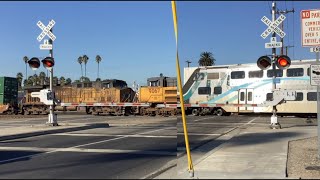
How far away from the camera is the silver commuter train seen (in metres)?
30.0

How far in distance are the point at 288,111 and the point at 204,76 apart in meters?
7.64

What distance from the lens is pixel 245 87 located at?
32.8m

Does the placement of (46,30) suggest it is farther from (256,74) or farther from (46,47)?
(256,74)

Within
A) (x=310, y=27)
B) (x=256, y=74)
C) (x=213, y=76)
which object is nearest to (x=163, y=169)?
(x=310, y=27)

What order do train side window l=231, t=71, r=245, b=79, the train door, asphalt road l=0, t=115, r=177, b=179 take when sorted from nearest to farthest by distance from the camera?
asphalt road l=0, t=115, r=177, b=179 < the train door < train side window l=231, t=71, r=245, b=79

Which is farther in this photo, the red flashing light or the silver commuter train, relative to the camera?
the silver commuter train

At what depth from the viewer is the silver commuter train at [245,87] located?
1183 inches

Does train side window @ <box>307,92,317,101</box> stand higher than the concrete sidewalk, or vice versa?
train side window @ <box>307,92,317,101</box>

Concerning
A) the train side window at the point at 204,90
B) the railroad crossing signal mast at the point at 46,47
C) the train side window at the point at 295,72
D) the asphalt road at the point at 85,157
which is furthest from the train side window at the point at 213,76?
the asphalt road at the point at 85,157

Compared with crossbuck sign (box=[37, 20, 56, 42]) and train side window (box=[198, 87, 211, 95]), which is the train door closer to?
train side window (box=[198, 87, 211, 95])

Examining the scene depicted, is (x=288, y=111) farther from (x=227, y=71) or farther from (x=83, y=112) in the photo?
(x=83, y=112)

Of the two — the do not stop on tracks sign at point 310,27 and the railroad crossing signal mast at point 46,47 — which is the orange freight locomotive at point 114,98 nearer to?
the railroad crossing signal mast at point 46,47

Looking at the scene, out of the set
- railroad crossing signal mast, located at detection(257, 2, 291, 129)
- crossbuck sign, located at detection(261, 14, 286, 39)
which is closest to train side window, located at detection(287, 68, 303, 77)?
railroad crossing signal mast, located at detection(257, 2, 291, 129)

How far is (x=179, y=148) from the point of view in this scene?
13445mm
